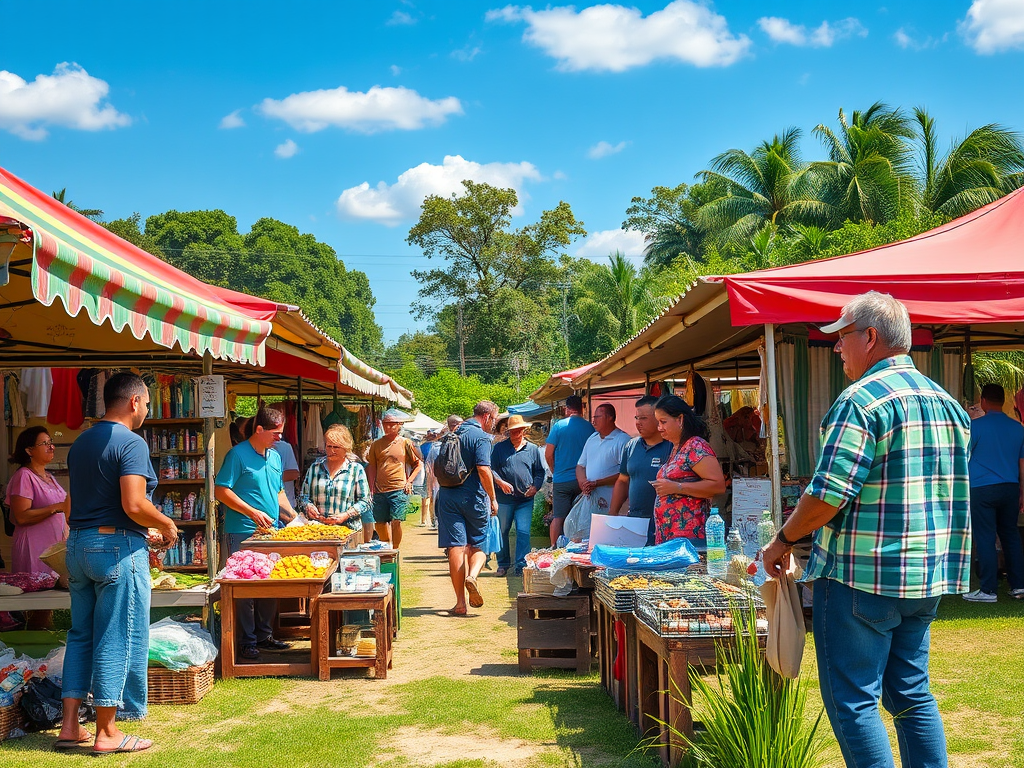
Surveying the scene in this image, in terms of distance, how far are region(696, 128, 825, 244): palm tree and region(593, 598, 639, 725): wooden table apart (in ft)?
104

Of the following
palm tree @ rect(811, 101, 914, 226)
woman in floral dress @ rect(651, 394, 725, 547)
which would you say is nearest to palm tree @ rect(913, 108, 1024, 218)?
palm tree @ rect(811, 101, 914, 226)

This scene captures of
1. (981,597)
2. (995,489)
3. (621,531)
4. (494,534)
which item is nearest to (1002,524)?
(995,489)

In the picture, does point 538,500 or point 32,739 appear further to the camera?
point 538,500

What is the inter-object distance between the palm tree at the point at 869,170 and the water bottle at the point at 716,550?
2529 centimetres

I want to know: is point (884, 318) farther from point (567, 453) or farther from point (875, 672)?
point (567, 453)

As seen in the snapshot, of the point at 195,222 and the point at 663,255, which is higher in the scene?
the point at 195,222

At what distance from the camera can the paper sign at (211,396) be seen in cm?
644

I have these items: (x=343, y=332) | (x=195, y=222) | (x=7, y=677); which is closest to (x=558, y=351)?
(x=343, y=332)

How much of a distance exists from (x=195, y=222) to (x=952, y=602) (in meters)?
66.0

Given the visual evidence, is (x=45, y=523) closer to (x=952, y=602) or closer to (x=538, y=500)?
(x=952, y=602)

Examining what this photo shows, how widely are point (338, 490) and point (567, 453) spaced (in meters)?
3.26

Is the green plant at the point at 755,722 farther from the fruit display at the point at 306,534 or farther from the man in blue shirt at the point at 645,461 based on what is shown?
the fruit display at the point at 306,534

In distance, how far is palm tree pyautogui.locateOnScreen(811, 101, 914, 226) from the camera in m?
29.6

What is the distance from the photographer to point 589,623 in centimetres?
636
